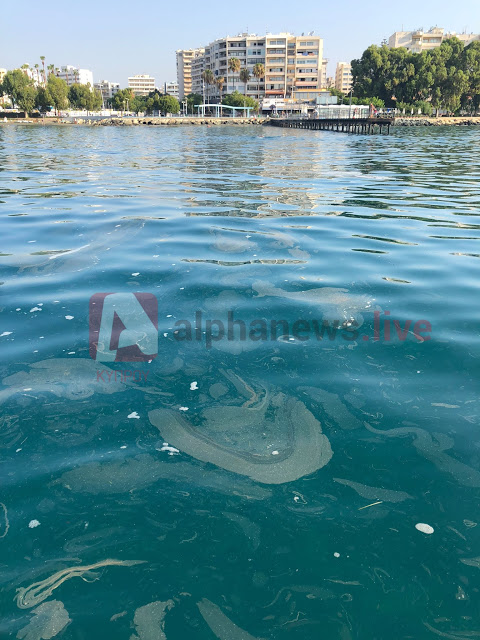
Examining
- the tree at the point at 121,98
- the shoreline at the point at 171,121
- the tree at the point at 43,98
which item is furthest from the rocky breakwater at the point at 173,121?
the tree at the point at 121,98

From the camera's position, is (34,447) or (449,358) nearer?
(34,447)

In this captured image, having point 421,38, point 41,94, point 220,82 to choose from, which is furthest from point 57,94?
point 421,38

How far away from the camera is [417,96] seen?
312 feet

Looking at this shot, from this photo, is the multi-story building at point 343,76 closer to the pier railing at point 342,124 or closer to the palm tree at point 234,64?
the palm tree at point 234,64

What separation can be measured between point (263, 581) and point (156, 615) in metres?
0.44

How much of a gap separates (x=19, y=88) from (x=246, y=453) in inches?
4270

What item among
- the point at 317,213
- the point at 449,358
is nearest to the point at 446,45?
the point at 317,213

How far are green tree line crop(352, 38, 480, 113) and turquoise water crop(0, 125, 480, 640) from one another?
100m

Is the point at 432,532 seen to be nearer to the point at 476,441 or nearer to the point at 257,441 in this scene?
the point at 476,441

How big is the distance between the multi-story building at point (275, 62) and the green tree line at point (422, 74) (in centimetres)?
2750

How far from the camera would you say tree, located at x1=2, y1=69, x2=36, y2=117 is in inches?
3593

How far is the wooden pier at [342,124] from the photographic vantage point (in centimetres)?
5457

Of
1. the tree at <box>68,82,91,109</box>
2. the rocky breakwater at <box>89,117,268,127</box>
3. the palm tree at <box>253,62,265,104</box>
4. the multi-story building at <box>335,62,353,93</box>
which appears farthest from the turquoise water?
the multi-story building at <box>335,62,353,93</box>

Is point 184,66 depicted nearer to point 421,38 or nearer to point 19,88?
point 421,38
